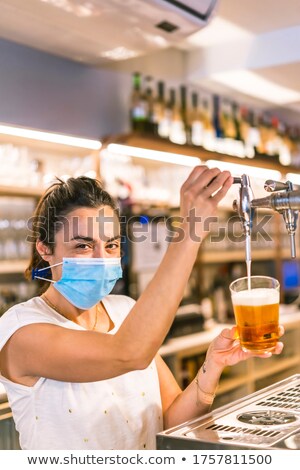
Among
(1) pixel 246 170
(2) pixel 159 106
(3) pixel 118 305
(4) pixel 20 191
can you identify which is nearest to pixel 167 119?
(2) pixel 159 106

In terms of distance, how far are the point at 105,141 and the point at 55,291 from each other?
1.94m

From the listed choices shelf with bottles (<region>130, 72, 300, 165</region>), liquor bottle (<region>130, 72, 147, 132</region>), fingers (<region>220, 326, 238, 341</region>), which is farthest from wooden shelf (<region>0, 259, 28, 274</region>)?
fingers (<region>220, 326, 238, 341</region>)

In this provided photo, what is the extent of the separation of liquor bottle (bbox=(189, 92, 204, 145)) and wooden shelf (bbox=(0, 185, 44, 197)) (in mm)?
1353

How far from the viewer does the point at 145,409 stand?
1628 mm

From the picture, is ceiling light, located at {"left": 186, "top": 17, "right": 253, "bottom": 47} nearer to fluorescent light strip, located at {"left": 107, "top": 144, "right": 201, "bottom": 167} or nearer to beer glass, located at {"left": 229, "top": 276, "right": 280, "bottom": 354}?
fluorescent light strip, located at {"left": 107, "top": 144, "right": 201, "bottom": 167}

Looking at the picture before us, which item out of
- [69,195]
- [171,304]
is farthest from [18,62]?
[171,304]

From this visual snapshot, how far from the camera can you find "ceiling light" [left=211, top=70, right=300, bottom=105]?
354cm

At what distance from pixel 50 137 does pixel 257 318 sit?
6.26 feet

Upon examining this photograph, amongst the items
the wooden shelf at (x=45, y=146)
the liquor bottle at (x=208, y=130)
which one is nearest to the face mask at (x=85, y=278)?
the wooden shelf at (x=45, y=146)

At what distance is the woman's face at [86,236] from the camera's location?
61.6 inches

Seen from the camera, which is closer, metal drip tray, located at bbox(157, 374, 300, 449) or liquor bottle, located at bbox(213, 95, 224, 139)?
metal drip tray, located at bbox(157, 374, 300, 449)

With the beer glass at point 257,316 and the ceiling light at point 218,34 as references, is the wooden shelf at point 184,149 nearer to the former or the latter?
the ceiling light at point 218,34

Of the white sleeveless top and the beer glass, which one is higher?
the beer glass

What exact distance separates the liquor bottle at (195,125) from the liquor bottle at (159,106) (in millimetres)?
265
